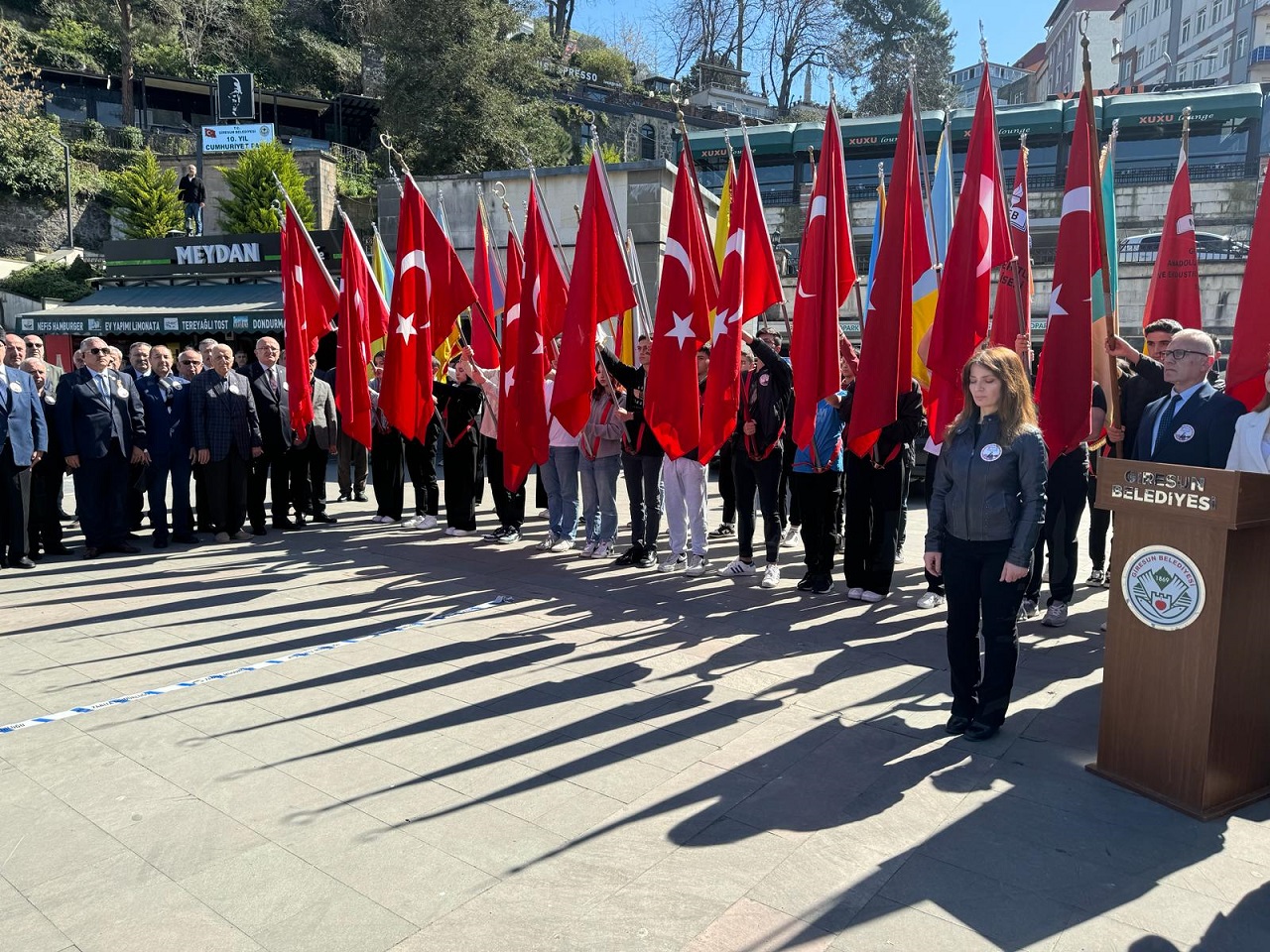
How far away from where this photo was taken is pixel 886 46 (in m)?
52.1

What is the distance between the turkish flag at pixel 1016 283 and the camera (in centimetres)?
618

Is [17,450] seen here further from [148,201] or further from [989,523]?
[148,201]

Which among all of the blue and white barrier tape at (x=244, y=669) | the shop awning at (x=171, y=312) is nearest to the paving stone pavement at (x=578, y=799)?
the blue and white barrier tape at (x=244, y=669)

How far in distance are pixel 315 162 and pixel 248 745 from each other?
2842 centimetres

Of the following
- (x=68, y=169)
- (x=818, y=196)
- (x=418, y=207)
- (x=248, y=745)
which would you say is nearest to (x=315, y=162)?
(x=68, y=169)

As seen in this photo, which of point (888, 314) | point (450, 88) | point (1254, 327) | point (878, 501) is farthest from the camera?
point (450, 88)

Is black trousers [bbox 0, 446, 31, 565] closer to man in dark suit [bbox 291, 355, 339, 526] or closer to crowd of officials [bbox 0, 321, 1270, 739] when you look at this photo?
crowd of officials [bbox 0, 321, 1270, 739]

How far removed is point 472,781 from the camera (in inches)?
159

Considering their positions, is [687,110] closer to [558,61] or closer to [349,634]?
[558,61]

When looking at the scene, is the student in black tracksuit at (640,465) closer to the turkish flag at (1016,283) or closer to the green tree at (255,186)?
the turkish flag at (1016,283)

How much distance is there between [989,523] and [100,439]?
8321 mm

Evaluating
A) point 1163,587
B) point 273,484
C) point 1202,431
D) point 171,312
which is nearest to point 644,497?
point 273,484

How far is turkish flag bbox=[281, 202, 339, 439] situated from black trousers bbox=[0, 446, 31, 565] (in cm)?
264

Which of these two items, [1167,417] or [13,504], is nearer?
[1167,417]
